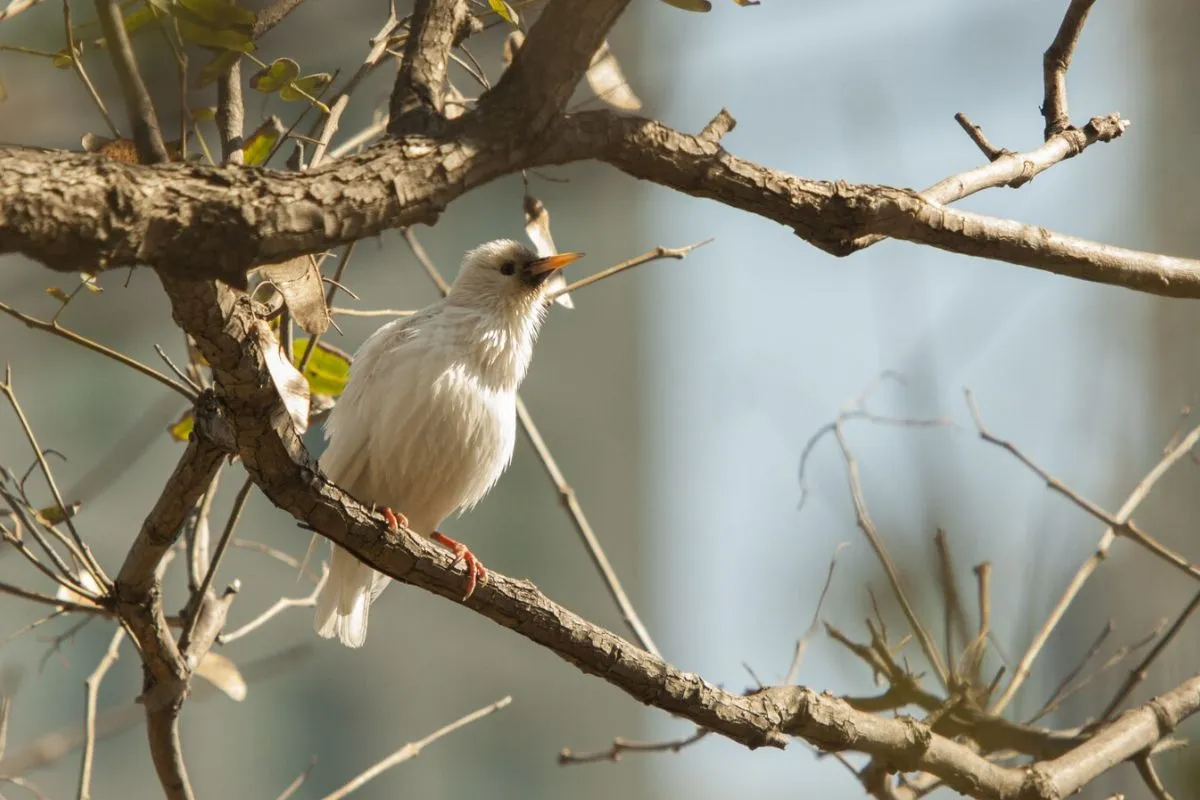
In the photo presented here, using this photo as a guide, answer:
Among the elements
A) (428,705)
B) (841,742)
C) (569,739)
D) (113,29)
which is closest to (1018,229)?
(841,742)

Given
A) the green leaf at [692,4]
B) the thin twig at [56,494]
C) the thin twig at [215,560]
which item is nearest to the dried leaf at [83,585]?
the thin twig at [56,494]

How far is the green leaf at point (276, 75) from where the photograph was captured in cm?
286

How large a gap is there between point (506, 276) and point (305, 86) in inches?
63.9

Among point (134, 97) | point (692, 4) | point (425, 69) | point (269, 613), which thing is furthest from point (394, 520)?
point (134, 97)

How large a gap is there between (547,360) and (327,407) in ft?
46.1

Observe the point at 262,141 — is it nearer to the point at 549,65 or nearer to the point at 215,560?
the point at 215,560

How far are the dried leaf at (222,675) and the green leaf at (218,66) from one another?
70.9 inches

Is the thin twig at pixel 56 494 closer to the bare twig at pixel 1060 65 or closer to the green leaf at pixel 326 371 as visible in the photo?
the green leaf at pixel 326 371

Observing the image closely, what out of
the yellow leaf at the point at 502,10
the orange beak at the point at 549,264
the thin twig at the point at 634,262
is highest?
the orange beak at the point at 549,264

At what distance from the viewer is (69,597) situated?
11.5 feet

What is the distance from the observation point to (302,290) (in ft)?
8.47

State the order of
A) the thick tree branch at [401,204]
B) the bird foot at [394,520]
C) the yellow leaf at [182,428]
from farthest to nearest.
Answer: the yellow leaf at [182,428] → the bird foot at [394,520] → the thick tree branch at [401,204]

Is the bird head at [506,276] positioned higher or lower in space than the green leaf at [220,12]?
higher

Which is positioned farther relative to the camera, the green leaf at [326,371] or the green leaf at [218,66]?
the green leaf at [326,371]
